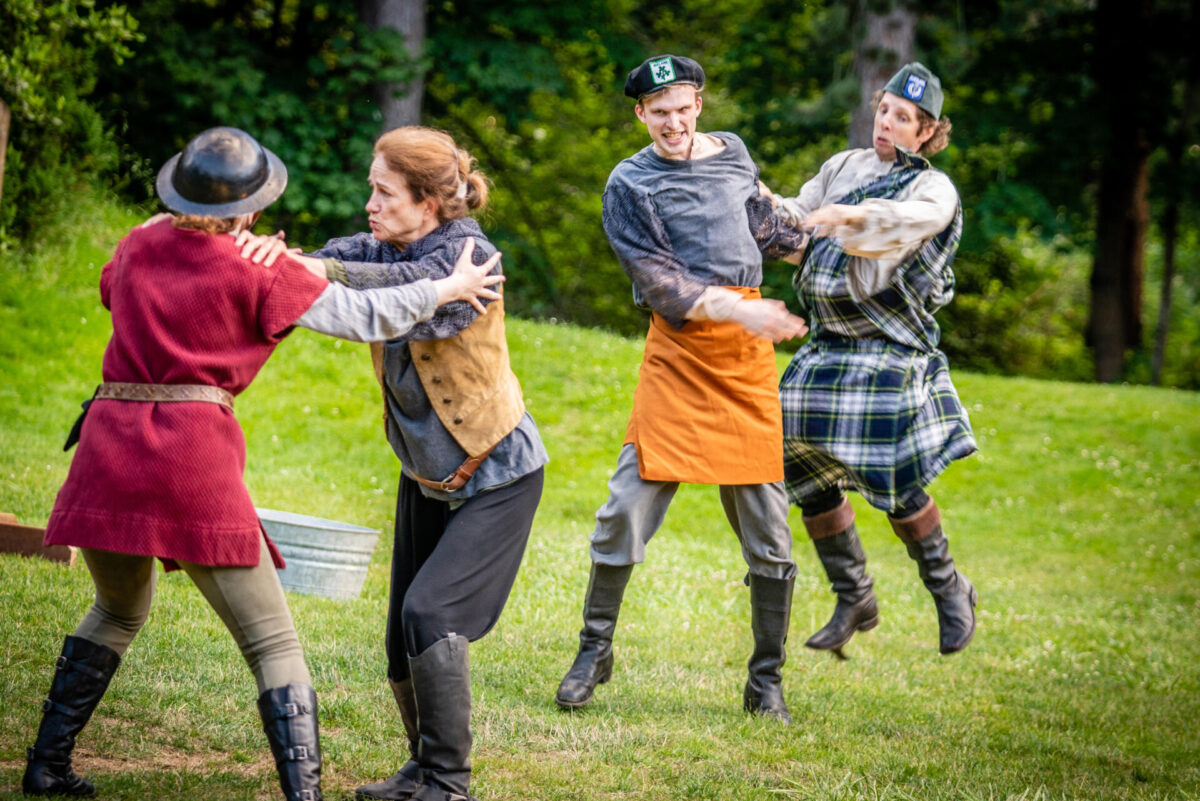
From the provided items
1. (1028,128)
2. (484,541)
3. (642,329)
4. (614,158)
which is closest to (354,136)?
(614,158)

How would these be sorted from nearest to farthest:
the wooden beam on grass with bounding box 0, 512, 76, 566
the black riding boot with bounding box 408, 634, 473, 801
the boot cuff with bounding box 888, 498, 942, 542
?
the black riding boot with bounding box 408, 634, 473, 801 < the boot cuff with bounding box 888, 498, 942, 542 < the wooden beam on grass with bounding box 0, 512, 76, 566

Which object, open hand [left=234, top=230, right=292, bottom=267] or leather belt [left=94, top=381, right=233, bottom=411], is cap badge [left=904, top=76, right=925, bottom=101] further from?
leather belt [left=94, top=381, right=233, bottom=411]

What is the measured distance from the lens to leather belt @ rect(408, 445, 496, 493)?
3391mm

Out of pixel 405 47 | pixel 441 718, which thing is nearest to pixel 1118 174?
pixel 405 47

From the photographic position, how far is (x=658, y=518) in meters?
4.73

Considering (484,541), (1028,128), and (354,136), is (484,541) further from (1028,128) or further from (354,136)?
(1028,128)

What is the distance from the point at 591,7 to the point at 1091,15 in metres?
8.35

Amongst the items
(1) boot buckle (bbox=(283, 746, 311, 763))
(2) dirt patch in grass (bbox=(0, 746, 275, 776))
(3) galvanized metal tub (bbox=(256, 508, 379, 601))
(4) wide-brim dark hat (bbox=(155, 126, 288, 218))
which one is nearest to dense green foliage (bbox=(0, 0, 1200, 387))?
(3) galvanized metal tub (bbox=(256, 508, 379, 601))

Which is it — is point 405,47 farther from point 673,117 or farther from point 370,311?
point 370,311

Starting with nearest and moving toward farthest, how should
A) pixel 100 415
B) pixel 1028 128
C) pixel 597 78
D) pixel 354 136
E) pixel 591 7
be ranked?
1. pixel 100 415
2. pixel 354 136
3. pixel 591 7
4. pixel 1028 128
5. pixel 597 78

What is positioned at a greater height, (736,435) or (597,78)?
(597,78)

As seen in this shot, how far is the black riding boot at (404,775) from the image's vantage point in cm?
352

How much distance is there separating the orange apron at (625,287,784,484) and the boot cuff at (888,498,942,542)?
71 cm

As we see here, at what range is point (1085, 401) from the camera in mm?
14086
